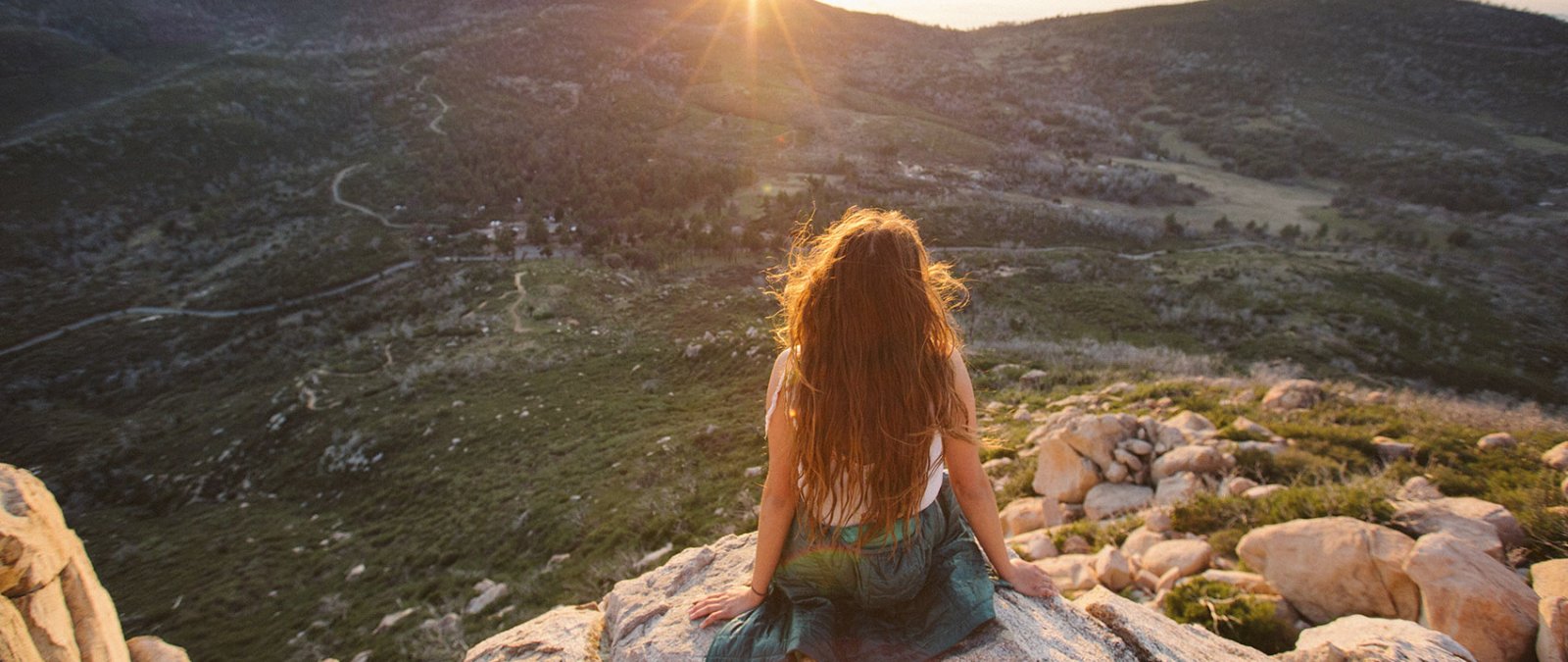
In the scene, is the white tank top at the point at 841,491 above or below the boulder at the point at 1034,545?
above

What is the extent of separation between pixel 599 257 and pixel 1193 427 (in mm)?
31487

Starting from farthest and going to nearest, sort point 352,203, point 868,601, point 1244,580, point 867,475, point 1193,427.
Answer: point 352,203
point 1193,427
point 1244,580
point 868,601
point 867,475

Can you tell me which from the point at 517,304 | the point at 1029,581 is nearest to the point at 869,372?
the point at 1029,581

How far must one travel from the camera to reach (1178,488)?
6.82 meters

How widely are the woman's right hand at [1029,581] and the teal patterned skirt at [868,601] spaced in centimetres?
27

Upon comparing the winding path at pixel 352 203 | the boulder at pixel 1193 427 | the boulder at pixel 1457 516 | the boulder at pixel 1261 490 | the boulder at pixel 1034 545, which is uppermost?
the boulder at pixel 1457 516

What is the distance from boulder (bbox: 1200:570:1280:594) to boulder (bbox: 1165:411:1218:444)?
114 inches

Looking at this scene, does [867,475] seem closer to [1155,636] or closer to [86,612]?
[1155,636]

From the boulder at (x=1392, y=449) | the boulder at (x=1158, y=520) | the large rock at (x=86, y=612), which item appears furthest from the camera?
the boulder at (x=1392, y=449)

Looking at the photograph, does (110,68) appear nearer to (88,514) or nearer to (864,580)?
(88,514)

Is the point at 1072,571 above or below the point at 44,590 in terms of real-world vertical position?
below

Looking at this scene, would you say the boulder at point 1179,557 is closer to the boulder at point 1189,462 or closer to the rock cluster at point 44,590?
the boulder at point 1189,462

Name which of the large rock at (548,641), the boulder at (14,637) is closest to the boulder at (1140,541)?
the large rock at (548,641)

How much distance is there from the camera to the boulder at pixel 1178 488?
21.7 ft
